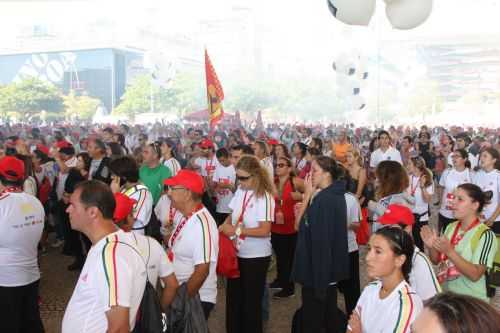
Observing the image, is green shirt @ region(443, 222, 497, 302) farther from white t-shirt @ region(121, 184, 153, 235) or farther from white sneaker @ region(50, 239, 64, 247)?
white sneaker @ region(50, 239, 64, 247)

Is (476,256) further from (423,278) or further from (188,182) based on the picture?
(188,182)

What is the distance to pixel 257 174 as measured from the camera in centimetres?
390

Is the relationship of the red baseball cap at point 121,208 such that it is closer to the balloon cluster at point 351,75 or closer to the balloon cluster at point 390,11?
the balloon cluster at point 390,11

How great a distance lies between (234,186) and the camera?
6.55m

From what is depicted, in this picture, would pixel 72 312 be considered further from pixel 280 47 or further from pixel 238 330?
pixel 280 47

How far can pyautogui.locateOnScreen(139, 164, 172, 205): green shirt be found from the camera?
18.1 feet

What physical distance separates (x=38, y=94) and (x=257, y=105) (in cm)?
1758

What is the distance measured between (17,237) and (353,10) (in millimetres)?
4853

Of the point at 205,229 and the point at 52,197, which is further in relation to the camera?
the point at 52,197

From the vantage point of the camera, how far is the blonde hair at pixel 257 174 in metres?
3.87

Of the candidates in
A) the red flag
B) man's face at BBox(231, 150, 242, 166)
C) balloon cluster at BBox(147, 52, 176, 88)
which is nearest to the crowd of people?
man's face at BBox(231, 150, 242, 166)

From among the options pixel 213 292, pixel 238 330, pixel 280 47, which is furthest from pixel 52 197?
pixel 280 47

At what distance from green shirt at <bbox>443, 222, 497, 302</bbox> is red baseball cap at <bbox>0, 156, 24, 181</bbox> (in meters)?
3.03

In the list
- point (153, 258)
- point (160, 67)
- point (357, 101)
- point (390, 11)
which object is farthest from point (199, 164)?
point (160, 67)
